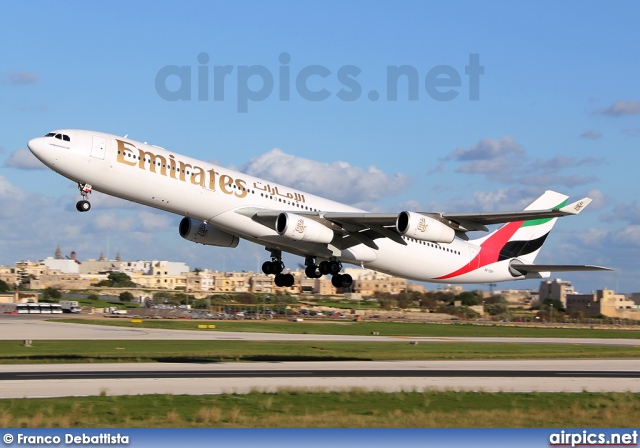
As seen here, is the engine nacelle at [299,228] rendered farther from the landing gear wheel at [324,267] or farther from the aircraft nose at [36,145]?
the aircraft nose at [36,145]

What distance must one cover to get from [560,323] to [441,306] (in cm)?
1631

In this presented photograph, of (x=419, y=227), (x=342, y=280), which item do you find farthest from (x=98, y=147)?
(x=342, y=280)

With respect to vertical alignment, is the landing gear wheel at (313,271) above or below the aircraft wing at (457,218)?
below

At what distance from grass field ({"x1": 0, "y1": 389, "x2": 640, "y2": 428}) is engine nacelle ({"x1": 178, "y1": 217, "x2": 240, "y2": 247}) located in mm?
17816

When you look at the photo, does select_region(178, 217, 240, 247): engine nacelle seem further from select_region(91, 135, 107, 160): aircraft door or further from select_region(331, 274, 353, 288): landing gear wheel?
select_region(91, 135, 107, 160): aircraft door

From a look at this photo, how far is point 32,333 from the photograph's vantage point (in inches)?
2744

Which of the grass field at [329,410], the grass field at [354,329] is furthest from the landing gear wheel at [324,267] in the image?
the grass field at [354,329]

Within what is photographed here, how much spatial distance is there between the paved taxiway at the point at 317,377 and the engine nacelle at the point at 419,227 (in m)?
6.23

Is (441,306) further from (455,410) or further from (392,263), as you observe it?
(455,410)

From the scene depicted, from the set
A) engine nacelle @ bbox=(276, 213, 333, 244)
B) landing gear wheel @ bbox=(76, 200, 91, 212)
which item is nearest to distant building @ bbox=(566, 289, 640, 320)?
engine nacelle @ bbox=(276, 213, 333, 244)

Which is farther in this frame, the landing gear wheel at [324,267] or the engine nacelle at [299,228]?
the landing gear wheel at [324,267]

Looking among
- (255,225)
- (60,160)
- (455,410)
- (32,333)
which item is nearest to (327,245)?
(255,225)

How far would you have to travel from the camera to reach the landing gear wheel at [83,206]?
37594mm

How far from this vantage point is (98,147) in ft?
122
